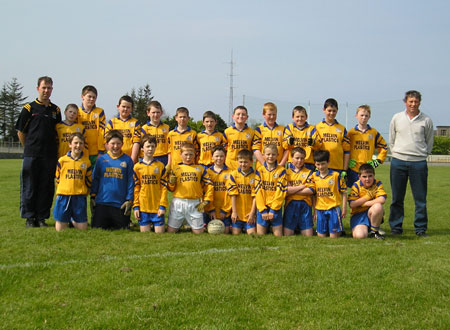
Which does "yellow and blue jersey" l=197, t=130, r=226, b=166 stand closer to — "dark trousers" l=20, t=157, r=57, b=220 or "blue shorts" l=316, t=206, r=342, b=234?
"blue shorts" l=316, t=206, r=342, b=234

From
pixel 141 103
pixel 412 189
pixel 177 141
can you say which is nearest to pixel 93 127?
pixel 177 141

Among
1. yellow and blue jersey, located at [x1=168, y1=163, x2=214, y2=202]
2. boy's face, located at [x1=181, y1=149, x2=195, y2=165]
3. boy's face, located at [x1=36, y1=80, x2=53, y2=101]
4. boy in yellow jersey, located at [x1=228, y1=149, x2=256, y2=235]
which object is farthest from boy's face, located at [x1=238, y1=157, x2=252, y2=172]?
boy's face, located at [x1=36, y1=80, x2=53, y2=101]

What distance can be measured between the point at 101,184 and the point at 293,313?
4.04 meters

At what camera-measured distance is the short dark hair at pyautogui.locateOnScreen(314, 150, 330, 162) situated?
20.5ft

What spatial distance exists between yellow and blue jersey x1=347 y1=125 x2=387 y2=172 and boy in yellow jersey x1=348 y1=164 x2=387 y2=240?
45 cm

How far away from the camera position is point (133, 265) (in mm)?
4367

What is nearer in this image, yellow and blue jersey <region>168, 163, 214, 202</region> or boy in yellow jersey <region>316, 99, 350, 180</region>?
yellow and blue jersey <region>168, 163, 214, 202</region>

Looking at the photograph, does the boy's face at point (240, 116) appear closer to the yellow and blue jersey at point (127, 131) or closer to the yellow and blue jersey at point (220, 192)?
the yellow and blue jersey at point (220, 192)

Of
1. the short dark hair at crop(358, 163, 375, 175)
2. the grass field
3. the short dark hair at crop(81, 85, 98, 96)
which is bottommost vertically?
the grass field

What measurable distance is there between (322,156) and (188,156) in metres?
2.03

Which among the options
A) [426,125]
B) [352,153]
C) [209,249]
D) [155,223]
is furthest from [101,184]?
[426,125]

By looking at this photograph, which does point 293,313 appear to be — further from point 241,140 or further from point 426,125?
point 426,125

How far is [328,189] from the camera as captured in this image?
6297mm

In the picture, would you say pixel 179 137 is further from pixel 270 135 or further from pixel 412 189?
pixel 412 189
